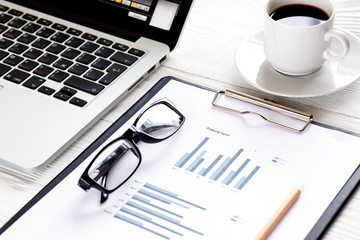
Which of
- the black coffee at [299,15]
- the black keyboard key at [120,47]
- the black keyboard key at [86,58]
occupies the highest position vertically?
the black coffee at [299,15]

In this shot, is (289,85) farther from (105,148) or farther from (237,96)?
(105,148)

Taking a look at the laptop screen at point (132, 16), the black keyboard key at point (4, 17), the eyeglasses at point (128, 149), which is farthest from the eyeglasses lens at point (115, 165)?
the black keyboard key at point (4, 17)

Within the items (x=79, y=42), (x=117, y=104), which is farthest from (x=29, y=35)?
(x=117, y=104)

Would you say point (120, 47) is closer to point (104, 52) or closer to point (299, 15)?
point (104, 52)

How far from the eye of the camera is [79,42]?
783mm

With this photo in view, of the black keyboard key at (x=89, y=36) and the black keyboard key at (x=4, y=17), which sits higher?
the black keyboard key at (x=89, y=36)

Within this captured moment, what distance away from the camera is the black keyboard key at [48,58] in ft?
2.48

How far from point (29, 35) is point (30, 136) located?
21 centimetres

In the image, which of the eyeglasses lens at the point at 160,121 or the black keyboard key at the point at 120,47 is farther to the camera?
the black keyboard key at the point at 120,47

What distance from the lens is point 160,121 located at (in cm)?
67

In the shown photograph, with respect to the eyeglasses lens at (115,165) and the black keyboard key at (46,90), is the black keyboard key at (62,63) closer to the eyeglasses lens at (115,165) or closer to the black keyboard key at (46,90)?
the black keyboard key at (46,90)

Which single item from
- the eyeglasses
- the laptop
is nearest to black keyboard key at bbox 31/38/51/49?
the laptop

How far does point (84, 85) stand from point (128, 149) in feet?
0.40

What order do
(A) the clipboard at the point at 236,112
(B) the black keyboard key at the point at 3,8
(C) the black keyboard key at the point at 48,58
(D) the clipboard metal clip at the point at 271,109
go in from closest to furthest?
(A) the clipboard at the point at 236,112
(D) the clipboard metal clip at the point at 271,109
(C) the black keyboard key at the point at 48,58
(B) the black keyboard key at the point at 3,8
